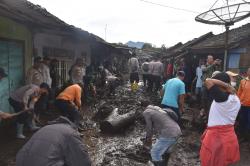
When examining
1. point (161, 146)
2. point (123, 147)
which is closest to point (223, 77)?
point (161, 146)

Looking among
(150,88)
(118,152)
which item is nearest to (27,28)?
(118,152)

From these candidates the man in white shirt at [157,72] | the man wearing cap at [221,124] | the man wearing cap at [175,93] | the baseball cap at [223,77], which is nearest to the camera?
the man wearing cap at [221,124]

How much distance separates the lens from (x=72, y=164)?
10.5ft

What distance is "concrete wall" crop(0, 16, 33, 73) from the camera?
27.5ft

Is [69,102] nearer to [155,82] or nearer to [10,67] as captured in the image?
[10,67]

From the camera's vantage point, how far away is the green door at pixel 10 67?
8469mm

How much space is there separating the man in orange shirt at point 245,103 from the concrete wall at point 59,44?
22.3 ft

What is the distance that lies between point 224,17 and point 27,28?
613 cm

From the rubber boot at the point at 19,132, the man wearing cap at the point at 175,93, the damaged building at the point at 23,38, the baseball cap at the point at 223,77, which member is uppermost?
the damaged building at the point at 23,38

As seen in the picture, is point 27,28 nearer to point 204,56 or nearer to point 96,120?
point 96,120

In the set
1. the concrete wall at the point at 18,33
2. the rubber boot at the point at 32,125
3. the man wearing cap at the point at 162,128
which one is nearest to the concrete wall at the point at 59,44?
the concrete wall at the point at 18,33

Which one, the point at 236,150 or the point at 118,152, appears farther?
the point at 118,152

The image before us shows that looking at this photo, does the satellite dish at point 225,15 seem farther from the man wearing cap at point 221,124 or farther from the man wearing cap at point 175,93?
the man wearing cap at point 221,124

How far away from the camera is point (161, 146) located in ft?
18.2
